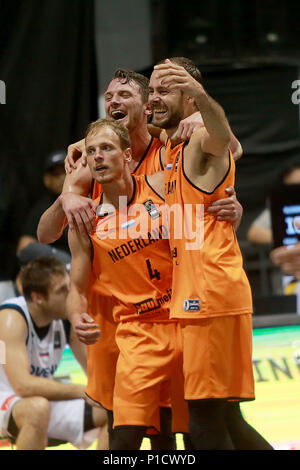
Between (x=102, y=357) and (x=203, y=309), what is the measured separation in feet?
2.06

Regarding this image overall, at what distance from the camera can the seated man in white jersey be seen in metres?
3.60

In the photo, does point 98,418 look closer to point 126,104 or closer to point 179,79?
point 126,104

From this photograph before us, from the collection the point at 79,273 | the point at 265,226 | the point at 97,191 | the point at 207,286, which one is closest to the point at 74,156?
the point at 97,191

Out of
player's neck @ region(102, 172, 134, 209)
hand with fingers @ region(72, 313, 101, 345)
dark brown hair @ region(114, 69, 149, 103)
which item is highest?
dark brown hair @ region(114, 69, 149, 103)

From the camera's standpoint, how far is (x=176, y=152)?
289 centimetres

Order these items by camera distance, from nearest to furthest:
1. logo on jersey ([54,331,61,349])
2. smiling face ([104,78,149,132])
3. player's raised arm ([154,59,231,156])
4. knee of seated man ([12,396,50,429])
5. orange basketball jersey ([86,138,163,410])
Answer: player's raised arm ([154,59,231,156]) < orange basketball jersey ([86,138,163,410]) < smiling face ([104,78,149,132]) < knee of seated man ([12,396,50,429]) < logo on jersey ([54,331,61,349])

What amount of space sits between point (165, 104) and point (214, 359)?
3.50 ft

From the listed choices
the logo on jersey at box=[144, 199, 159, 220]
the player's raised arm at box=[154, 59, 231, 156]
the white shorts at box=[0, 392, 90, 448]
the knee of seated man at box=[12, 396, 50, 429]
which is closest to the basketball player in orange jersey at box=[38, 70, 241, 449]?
the logo on jersey at box=[144, 199, 159, 220]

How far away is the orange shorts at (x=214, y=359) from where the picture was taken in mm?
2686

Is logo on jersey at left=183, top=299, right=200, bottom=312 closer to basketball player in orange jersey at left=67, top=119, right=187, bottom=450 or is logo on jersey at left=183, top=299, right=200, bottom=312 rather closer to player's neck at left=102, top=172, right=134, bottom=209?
basketball player in orange jersey at left=67, top=119, right=187, bottom=450

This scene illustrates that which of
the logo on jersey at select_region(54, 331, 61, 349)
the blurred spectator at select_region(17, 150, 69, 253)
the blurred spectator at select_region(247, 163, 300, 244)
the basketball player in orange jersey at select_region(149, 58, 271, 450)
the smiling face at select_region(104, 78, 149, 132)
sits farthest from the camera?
the blurred spectator at select_region(247, 163, 300, 244)

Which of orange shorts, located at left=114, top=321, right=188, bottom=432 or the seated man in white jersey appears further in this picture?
the seated man in white jersey

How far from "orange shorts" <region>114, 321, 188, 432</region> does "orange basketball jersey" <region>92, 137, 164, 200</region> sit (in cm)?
63

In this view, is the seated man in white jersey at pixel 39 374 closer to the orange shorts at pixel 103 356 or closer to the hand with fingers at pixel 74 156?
the orange shorts at pixel 103 356
